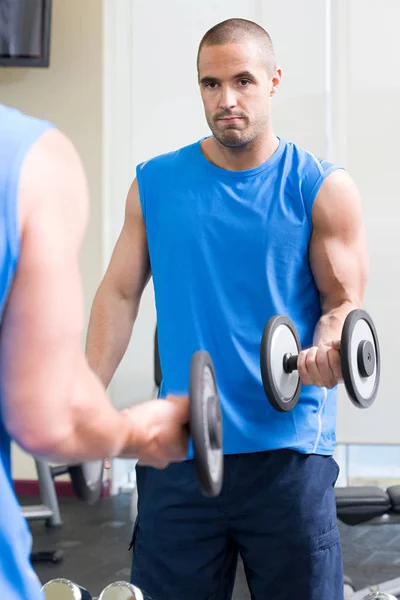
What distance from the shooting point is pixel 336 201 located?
189cm

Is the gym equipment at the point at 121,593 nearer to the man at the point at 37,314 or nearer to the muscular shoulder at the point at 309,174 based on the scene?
the man at the point at 37,314

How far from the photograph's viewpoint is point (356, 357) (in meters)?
1.80

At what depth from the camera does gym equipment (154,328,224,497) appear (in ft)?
3.47

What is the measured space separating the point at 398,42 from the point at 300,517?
3263 mm

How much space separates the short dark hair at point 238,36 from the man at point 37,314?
4.14ft

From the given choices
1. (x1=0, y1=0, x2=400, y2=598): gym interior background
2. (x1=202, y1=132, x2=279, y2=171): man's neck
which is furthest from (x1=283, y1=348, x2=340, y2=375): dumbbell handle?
(x1=0, y1=0, x2=400, y2=598): gym interior background

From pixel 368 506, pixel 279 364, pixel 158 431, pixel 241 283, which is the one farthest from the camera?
pixel 368 506

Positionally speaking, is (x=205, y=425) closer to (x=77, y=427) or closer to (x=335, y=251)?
(x=77, y=427)

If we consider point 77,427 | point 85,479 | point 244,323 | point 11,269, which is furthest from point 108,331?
point 11,269

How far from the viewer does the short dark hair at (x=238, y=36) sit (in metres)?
2.00

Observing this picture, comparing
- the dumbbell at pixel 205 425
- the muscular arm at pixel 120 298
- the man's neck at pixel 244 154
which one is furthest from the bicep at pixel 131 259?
the dumbbell at pixel 205 425

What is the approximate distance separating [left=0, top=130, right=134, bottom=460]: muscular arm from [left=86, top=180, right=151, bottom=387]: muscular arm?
3.44 ft

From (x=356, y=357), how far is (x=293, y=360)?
0.40 ft

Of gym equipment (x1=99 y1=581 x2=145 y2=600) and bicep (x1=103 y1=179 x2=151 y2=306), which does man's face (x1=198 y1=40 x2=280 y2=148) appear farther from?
gym equipment (x1=99 y1=581 x2=145 y2=600)
